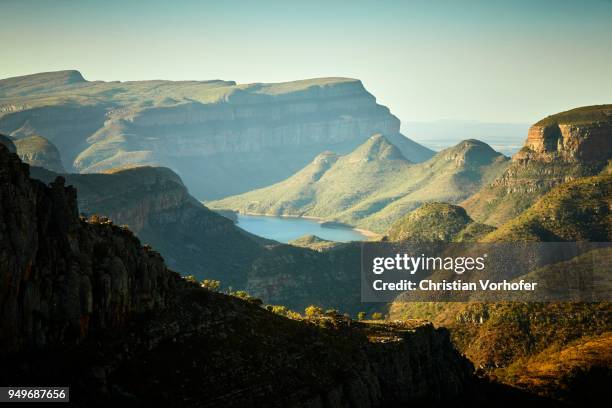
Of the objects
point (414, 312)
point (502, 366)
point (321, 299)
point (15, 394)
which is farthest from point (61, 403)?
point (321, 299)

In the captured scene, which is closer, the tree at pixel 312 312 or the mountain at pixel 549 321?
the mountain at pixel 549 321

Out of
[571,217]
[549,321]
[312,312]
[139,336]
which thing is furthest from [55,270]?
[571,217]

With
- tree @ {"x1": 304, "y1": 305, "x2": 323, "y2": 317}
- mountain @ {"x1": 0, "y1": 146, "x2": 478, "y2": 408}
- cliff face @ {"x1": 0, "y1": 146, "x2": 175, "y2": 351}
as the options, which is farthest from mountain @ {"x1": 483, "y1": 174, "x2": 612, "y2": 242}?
cliff face @ {"x1": 0, "y1": 146, "x2": 175, "y2": 351}

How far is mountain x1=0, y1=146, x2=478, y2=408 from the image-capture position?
60906 millimetres

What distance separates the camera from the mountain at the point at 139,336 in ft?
200

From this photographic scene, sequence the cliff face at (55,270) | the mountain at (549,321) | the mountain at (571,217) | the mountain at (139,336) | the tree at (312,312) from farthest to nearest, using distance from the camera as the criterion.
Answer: the mountain at (571,217), the tree at (312,312), the mountain at (549,321), the mountain at (139,336), the cliff face at (55,270)

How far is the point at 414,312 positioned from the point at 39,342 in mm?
102926

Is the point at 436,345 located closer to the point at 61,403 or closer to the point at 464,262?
the point at 61,403

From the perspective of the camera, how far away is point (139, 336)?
228 feet

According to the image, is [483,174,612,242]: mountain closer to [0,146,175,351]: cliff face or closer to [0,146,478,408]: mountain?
[0,146,478,408]: mountain

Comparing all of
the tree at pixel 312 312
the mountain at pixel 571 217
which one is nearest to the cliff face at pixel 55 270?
the tree at pixel 312 312

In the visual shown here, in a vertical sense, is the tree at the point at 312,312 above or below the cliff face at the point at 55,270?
below

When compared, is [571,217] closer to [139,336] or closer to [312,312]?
[312,312]

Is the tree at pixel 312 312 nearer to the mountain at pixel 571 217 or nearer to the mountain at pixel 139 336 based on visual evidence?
the mountain at pixel 139 336
